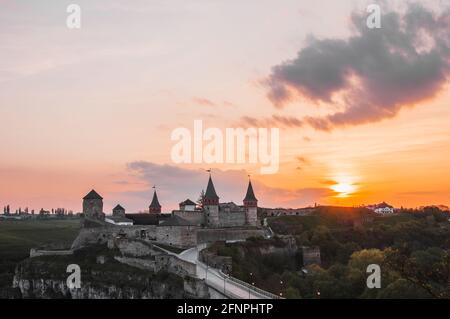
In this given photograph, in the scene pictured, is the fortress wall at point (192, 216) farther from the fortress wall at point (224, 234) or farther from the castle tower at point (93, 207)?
the castle tower at point (93, 207)

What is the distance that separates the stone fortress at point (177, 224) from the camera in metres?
77.6

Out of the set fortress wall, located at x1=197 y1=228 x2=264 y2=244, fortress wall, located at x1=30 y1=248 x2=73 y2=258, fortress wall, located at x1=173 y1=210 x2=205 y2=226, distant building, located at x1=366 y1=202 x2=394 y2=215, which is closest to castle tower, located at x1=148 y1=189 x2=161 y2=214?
fortress wall, located at x1=173 y1=210 x2=205 y2=226

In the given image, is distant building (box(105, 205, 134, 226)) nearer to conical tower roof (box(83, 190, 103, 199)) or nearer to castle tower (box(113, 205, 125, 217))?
castle tower (box(113, 205, 125, 217))

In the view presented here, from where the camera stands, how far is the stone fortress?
77.6 meters

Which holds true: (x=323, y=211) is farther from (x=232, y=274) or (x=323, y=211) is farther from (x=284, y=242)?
(x=232, y=274)

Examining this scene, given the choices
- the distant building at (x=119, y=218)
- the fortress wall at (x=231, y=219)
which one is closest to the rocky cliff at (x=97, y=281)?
the distant building at (x=119, y=218)

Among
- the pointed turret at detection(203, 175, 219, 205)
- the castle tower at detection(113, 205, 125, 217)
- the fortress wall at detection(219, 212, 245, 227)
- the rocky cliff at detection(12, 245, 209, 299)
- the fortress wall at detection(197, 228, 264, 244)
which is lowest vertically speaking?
the rocky cliff at detection(12, 245, 209, 299)

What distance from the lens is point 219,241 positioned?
81062 mm

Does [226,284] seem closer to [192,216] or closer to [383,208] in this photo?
[192,216]

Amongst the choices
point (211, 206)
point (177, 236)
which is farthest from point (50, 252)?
Result: point (211, 206)

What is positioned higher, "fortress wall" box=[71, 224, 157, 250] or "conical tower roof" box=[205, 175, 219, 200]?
"conical tower roof" box=[205, 175, 219, 200]

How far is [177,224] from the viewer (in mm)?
78250

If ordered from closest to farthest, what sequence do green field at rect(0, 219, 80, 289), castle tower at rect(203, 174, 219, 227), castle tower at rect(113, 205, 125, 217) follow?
castle tower at rect(203, 174, 219, 227)
castle tower at rect(113, 205, 125, 217)
green field at rect(0, 219, 80, 289)

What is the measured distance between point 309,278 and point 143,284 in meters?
20.8
